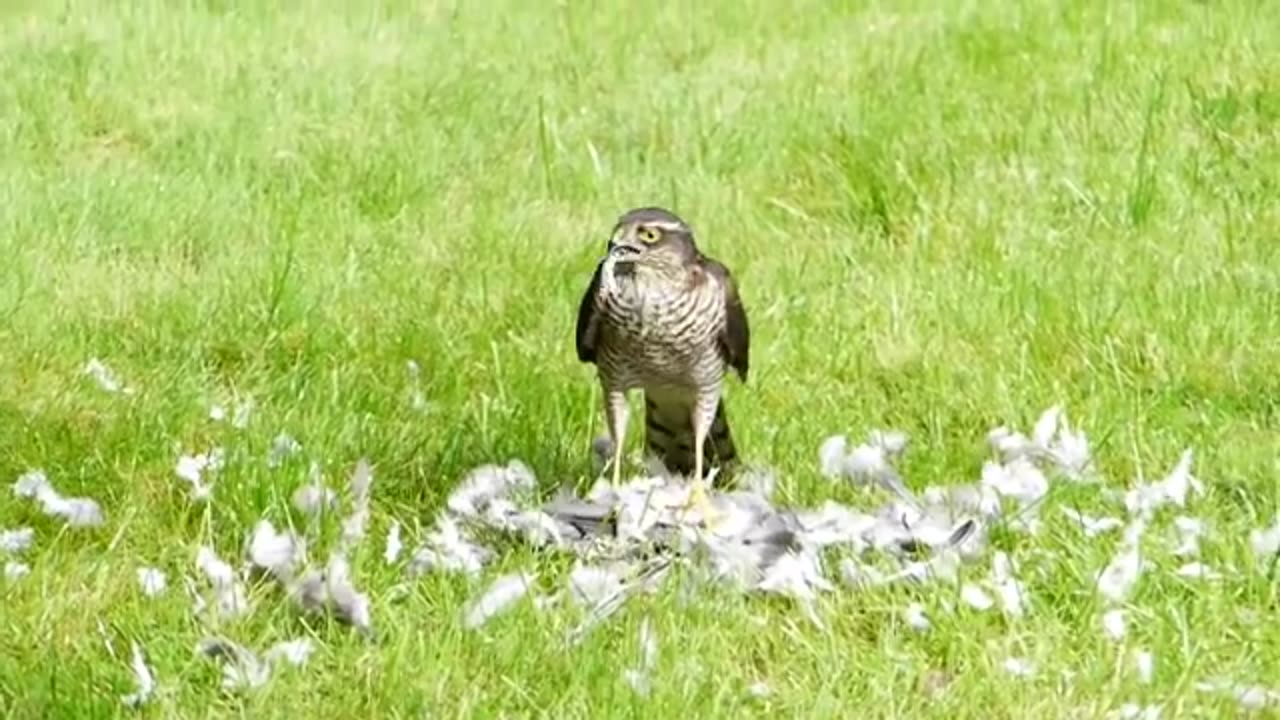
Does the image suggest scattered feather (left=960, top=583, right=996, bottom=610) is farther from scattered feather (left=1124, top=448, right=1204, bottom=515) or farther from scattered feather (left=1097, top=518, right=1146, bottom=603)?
scattered feather (left=1124, top=448, right=1204, bottom=515)

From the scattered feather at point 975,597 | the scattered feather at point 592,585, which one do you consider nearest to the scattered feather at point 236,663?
the scattered feather at point 592,585

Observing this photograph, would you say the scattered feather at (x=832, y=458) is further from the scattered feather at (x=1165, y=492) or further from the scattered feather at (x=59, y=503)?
the scattered feather at (x=59, y=503)

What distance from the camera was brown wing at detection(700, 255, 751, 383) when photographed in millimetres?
4539

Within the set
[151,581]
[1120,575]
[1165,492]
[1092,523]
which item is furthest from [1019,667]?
[151,581]

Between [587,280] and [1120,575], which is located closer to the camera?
[1120,575]

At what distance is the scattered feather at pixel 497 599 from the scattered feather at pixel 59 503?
98cm

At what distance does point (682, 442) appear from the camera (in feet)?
15.8

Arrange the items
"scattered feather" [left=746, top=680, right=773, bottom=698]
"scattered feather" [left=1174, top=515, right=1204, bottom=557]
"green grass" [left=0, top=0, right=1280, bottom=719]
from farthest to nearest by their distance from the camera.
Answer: "scattered feather" [left=1174, top=515, right=1204, bottom=557], "green grass" [left=0, top=0, right=1280, bottom=719], "scattered feather" [left=746, top=680, right=773, bottom=698]

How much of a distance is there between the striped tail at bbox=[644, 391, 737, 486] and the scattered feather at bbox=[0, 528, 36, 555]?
1.37 m

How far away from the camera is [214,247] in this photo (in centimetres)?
662

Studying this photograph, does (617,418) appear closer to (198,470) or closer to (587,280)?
(198,470)

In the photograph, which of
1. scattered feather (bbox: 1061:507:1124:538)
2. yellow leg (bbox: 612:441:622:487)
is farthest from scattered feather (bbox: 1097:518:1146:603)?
yellow leg (bbox: 612:441:622:487)

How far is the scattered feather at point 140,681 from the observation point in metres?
3.78

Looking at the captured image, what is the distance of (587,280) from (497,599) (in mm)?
2446
